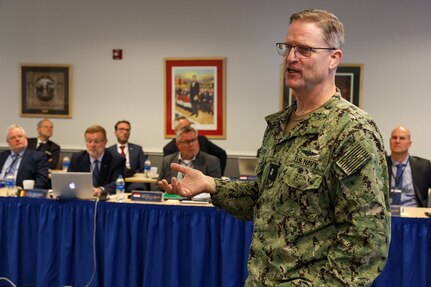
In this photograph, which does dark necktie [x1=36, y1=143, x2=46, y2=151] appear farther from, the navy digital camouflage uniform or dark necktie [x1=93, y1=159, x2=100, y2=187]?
the navy digital camouflage uniform

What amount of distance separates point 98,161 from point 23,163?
79 cm

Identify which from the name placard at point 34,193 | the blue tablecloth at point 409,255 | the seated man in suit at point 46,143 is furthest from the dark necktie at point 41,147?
the blue tablecloth at point 409,255

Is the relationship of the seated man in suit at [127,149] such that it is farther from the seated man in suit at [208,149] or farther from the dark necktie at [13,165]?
the dark necktie at [13,165]

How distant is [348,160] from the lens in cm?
126

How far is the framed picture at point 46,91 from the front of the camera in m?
7.32

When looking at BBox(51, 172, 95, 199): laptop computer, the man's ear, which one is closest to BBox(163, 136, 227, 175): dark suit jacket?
BBox(51, 172, 95, 199): laptop computer

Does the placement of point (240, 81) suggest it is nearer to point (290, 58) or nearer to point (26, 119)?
point (26, 119)

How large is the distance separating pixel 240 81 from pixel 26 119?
3.01 meters

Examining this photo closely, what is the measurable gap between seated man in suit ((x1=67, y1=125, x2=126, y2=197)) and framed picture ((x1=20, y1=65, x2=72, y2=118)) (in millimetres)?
2520

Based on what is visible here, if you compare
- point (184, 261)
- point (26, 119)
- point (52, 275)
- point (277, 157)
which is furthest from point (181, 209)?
point (26, 119)

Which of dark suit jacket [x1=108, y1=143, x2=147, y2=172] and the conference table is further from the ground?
dark suit jacket [x1=108, y1=143, x2=147, y2=172]

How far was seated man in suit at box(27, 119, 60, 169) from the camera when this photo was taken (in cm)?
679

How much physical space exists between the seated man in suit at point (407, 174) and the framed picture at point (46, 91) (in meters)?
4.40

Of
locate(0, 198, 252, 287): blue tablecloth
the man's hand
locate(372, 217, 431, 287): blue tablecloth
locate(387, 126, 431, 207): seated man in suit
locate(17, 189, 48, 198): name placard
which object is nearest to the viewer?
the man's hand
